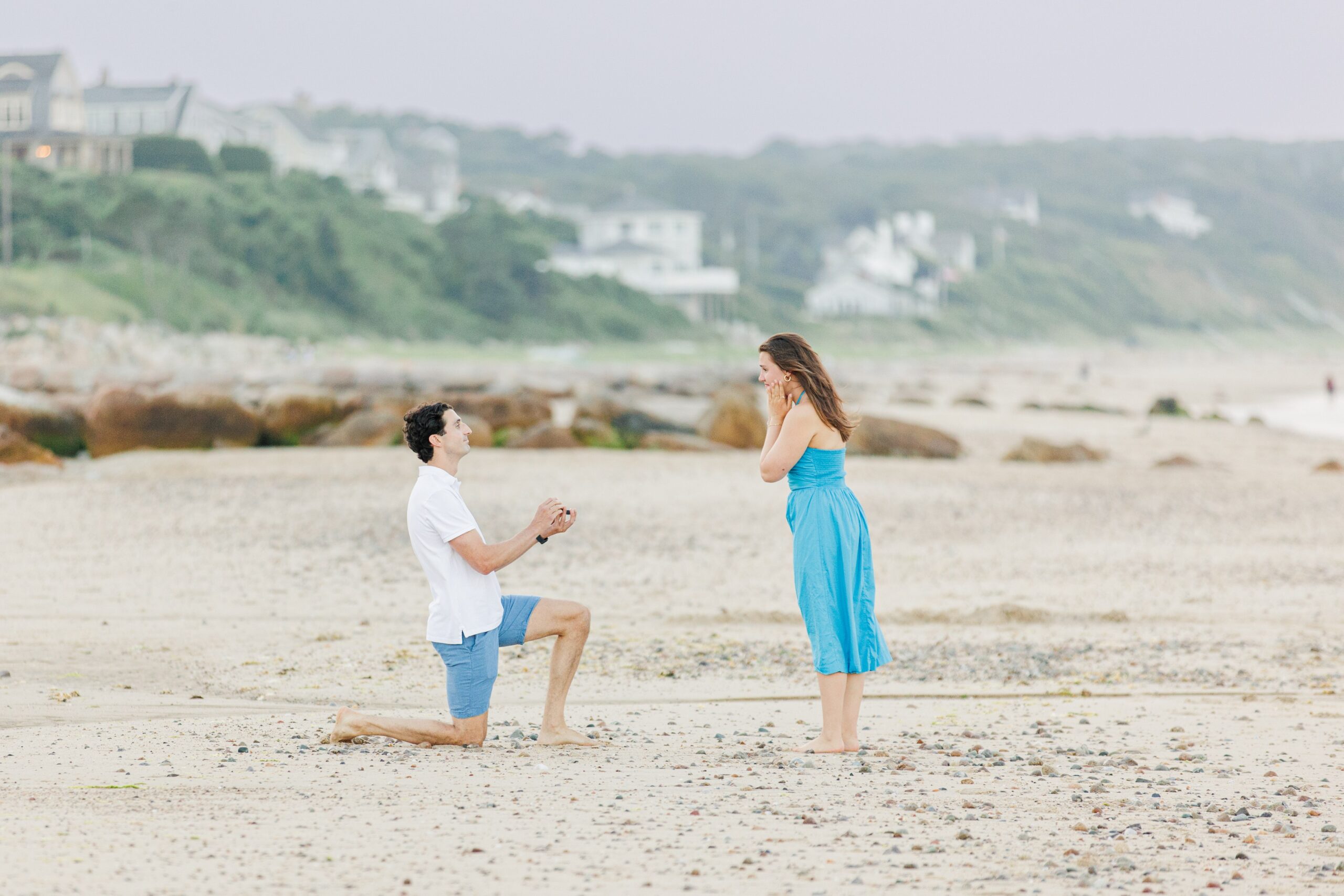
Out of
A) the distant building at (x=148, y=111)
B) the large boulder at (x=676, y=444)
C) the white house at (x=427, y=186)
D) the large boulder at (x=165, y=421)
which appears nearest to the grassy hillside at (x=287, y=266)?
the distant building at (x=148, y=111)

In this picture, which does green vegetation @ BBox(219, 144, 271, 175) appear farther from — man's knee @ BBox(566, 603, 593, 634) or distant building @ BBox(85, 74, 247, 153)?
man's knee @ BBox(566, 603, 593, 634)

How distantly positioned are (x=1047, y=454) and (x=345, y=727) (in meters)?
16.1

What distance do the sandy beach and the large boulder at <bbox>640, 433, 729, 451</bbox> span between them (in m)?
3.15

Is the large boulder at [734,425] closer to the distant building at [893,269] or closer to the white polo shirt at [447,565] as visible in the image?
the white polo shirt at [447,565]

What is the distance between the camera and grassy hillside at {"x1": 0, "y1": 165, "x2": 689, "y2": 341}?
43562mm

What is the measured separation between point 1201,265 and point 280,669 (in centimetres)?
14636

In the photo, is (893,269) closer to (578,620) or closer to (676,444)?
(676,444)

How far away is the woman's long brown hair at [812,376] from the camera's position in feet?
17.5

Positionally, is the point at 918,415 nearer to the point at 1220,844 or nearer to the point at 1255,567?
the point at 1255,567

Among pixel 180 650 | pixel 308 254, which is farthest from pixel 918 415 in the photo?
pixel 308 254

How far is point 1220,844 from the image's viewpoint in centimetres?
423

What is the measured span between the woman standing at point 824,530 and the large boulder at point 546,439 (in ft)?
43.4

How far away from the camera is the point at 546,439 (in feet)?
61.2

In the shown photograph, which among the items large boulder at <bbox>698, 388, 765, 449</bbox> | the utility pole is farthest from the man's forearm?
the utility pole
